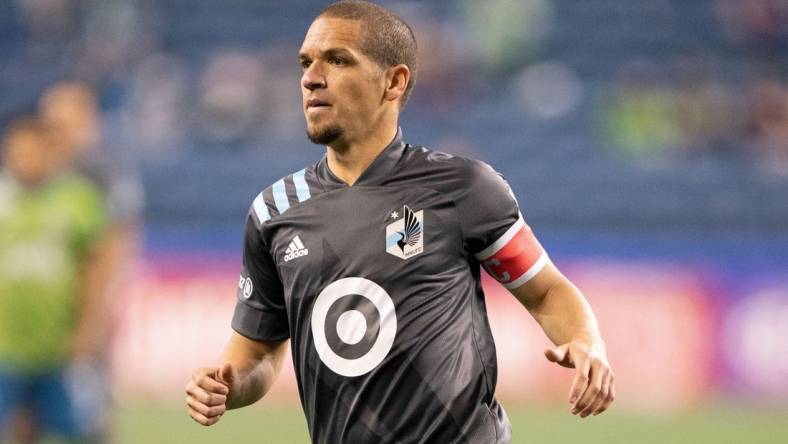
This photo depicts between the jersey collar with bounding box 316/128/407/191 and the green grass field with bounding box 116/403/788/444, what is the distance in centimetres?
582

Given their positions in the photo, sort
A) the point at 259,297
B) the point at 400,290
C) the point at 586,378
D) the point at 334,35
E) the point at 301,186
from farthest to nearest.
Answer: the point at 259,297 < the point at 301,186 < the point at 334,35 < the point at 400,290 < the point at 586,378

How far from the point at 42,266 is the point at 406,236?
13.5 feet

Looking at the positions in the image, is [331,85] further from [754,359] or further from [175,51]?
[175,51]

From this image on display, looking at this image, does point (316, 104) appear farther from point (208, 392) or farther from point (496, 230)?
point (208, 392)

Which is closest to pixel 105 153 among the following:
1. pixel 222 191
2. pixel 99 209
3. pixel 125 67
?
pixel 99 209

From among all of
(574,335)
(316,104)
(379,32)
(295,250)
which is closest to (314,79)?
(316,104)

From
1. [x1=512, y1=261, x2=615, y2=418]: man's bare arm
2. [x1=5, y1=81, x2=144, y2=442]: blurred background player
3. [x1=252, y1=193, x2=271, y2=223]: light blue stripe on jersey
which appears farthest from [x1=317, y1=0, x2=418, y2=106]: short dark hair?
[x1=5, y1=81, x2=144, y2=442]: blurred background player

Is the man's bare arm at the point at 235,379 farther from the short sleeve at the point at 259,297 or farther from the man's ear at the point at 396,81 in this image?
the man's ear at the point at 396,81

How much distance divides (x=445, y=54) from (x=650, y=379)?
17.9 ft

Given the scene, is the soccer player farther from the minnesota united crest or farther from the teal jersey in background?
the teal jersey in background

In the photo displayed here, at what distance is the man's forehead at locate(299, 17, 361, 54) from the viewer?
3.91 meters

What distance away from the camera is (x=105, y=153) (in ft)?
25.8

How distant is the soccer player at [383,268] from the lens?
375 centimetres

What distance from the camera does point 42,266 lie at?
7457 millimetres
